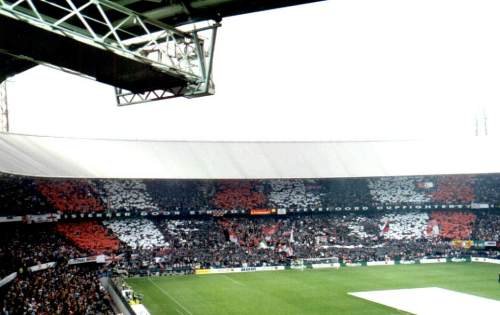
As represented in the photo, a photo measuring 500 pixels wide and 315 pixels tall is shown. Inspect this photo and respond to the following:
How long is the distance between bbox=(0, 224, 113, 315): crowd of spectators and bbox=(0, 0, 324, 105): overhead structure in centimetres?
1687

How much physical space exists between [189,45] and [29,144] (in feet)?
134

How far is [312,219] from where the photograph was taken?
6022 centimetres

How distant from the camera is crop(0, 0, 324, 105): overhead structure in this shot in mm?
6933

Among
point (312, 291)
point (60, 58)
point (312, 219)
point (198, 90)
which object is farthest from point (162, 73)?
point (312, 219)

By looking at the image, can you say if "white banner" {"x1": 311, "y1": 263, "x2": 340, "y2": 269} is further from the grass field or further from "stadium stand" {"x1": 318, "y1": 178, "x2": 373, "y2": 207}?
"stadium stand" {"x1": 318, "y1": 178, "x2": 373, "y2": 207}

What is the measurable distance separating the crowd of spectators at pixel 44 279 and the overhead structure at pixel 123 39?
1687 centimetres

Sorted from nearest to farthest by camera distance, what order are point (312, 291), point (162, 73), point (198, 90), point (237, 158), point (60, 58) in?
point (60, 58), point (162, 73), point (198, 90), point (312, 291), point (237, 158)

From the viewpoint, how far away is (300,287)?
1606 inches

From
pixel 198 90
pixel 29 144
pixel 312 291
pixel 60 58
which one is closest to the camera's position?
pixel 60 58

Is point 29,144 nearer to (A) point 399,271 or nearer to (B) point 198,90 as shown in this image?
(A) point 399,271

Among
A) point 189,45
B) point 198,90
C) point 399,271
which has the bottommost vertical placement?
point 399,271

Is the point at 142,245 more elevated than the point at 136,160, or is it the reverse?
the point at 136,160

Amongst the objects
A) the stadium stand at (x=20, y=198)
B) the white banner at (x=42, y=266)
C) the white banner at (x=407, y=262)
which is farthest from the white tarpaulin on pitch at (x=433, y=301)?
the stadium stand at (x=20, y=198)

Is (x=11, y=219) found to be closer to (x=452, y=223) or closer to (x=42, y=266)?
(x=42, y=266)
